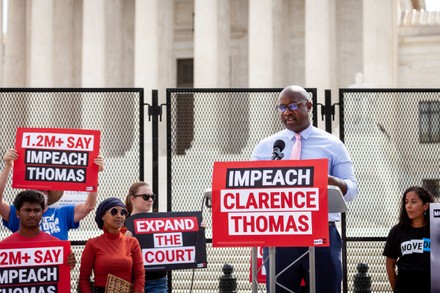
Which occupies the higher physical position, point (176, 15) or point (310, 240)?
point (176, 15)

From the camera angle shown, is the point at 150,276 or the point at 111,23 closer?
the point at 150,276

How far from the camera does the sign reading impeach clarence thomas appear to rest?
9.70m

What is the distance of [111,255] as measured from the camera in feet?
31.4

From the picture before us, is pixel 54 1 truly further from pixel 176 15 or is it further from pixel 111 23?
pixel 176 15

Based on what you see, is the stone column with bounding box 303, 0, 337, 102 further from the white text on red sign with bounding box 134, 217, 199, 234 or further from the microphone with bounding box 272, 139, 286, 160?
the microphone with bounding box 272, 139, 286, 160

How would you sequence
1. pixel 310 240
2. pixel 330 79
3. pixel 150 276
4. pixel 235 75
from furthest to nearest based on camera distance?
1. pixel 235 75
2. pixel 330 79
3. pixel 150 276
4. pixel 310 240

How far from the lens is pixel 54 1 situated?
50188 mm

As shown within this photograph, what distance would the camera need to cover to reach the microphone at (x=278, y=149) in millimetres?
8784

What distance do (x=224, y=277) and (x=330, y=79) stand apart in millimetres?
31675

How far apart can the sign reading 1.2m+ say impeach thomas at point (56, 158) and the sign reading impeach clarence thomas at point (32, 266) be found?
189 centimetres

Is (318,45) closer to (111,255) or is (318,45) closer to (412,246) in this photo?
(412,246)

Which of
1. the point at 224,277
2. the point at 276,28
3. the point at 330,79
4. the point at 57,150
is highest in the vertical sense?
the point at 276,28

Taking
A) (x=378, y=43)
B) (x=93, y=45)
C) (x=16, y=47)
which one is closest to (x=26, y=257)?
(x=378, y=43)

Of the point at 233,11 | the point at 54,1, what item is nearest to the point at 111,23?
the point at 54,1
